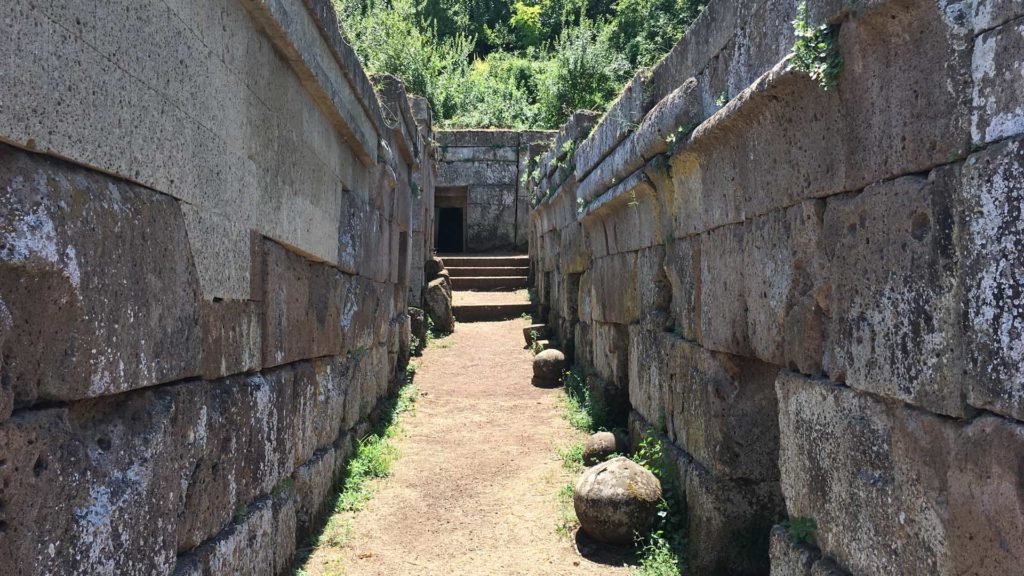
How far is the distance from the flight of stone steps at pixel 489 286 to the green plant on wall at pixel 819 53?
11.4m

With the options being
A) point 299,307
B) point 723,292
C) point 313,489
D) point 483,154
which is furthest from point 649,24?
point 313,489

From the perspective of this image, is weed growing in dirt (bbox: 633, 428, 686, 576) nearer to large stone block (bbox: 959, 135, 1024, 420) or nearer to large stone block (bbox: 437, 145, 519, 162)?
large stone block (bbox: 959, 135, 1024, 420)

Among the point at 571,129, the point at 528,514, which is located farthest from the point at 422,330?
the point at 528,514

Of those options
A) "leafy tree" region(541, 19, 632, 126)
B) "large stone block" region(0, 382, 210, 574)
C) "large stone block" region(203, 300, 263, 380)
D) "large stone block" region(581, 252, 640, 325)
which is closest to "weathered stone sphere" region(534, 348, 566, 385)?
"large stone block" region(581, 252, 640, 325)

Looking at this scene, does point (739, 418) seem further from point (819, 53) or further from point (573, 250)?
point (573, 250)

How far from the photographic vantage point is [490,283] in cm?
1586

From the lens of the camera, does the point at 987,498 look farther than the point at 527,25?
No

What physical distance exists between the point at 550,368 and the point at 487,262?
7.52 metres

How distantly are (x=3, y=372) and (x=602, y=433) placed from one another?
4.89 m

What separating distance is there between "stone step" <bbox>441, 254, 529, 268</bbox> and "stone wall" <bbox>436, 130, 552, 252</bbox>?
1.83 metres

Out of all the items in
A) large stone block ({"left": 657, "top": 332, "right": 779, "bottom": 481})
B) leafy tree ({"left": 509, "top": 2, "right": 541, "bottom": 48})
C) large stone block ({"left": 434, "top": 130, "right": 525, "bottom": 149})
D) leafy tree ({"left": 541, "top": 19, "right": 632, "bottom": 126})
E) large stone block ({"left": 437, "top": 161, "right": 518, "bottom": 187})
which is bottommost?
large stone block ({"left": 657, "top": 332, "right": 779, "bottom": 481})

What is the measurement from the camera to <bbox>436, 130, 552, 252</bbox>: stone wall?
59.8 feet

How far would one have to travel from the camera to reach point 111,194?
2.12 m

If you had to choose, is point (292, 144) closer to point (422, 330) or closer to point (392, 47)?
point (422, 330)
